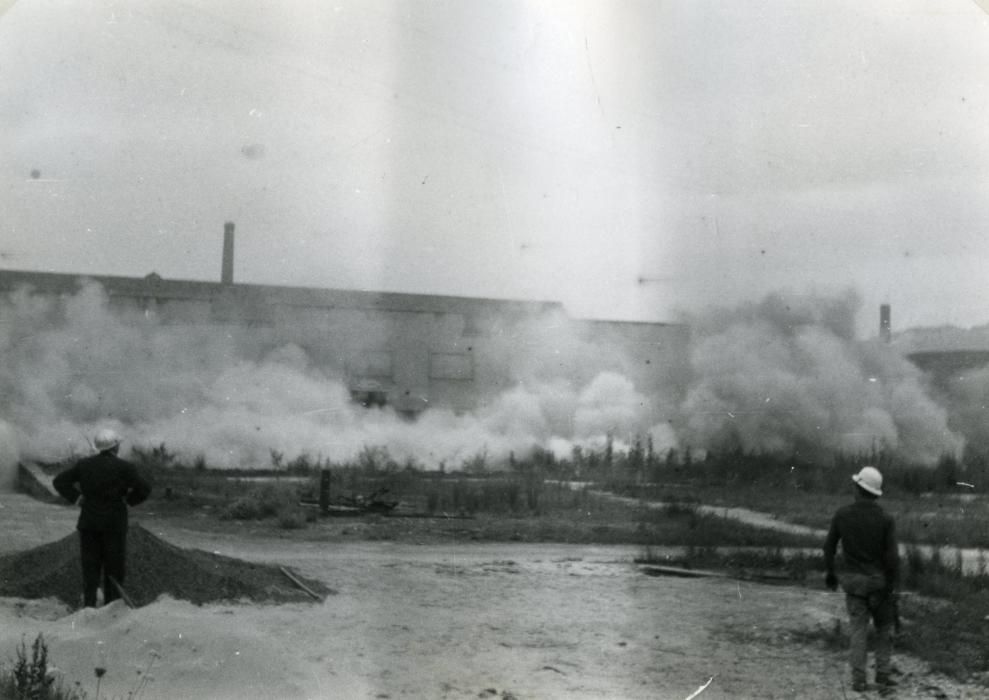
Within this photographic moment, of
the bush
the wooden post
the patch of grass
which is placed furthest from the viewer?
the wooden post

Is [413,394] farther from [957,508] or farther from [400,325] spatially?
[957,508]

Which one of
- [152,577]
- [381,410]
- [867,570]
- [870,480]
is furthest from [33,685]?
[870,480]

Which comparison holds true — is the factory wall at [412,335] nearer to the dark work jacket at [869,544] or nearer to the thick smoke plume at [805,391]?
the thick smoke plume at [805,391]

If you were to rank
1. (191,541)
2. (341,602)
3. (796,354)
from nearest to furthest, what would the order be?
(341,602) → (191,541) → (796,354)

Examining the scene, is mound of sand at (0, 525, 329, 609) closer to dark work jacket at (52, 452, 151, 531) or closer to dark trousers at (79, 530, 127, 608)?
dark trousers at (79, 530, 127, 608)

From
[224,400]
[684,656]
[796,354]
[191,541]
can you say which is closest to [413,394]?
[224,400]

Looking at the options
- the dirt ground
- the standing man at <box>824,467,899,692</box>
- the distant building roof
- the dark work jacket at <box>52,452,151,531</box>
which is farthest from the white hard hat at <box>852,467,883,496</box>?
the dark work jacket at <box>52,452,151,531</box>
